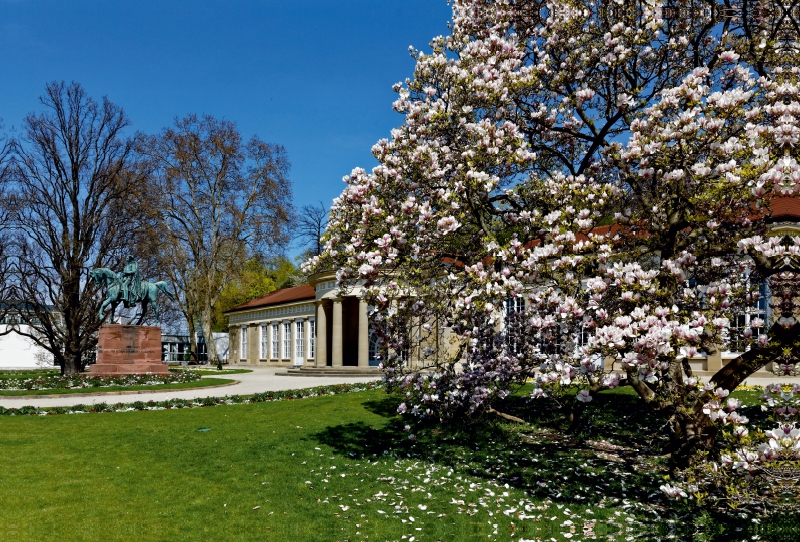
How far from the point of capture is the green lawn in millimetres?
6516

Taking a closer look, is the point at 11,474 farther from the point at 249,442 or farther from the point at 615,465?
the point at 615,465

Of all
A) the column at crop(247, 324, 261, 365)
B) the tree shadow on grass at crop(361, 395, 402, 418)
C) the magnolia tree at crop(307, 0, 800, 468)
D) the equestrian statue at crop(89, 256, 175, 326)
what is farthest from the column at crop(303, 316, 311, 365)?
the magnolia tree at crop(307, 0, 800, 468)

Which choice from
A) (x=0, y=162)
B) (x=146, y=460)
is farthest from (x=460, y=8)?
(x=0, y=162)

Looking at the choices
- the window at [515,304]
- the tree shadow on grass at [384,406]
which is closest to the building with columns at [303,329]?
the window at [515,304]

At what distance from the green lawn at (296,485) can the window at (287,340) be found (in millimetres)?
33461

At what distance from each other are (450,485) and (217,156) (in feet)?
124

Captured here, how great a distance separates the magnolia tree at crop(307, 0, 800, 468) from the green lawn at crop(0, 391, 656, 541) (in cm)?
127

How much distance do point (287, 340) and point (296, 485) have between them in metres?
39.5

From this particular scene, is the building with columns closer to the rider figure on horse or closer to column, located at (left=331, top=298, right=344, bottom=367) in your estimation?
column, located at (left=331, top=298, right=344, bottom=367)

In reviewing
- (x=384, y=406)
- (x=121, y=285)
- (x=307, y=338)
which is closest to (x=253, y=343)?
(x=307, y=338)

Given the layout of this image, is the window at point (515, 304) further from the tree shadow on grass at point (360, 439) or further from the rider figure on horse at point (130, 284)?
the rider figure on horse at point (130, 284)

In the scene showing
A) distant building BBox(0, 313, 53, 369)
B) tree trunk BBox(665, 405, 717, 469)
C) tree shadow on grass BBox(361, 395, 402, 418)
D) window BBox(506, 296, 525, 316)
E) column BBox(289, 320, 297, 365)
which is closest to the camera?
tree trunk BBox(665, 405, 717, 469)

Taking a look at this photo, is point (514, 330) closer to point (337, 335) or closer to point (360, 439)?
point (360, 439)

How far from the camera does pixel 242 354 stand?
54.0 metres
